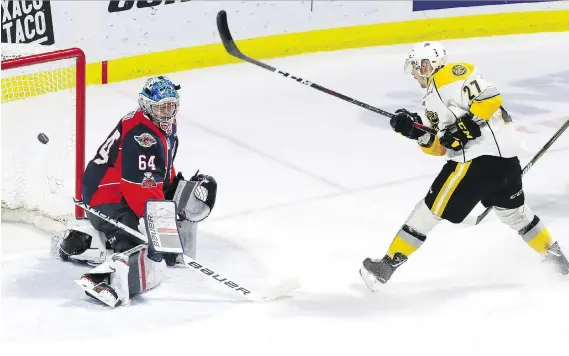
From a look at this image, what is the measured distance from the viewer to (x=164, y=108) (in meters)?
3.79

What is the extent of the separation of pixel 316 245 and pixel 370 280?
581mm

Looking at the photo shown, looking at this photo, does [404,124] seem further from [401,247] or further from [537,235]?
[537,235]

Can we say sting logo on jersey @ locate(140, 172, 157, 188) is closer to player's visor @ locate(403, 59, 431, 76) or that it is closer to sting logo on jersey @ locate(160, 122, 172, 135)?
sting logo on jersey @ locate(160, 122, 172, 135)

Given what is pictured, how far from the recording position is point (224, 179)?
5.21m

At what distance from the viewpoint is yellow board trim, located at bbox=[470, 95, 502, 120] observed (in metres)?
3.62

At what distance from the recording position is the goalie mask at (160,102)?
377 cm

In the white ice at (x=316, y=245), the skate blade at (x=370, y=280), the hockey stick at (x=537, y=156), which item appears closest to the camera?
the white ice at (x=316, y=245)

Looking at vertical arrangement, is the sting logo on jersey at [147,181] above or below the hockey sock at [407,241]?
above

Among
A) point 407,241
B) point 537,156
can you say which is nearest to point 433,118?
point 407,241

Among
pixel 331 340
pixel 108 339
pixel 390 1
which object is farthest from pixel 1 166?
pixel 390 1

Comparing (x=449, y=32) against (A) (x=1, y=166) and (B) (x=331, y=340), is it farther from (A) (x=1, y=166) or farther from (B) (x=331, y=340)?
(B) (x=331, y=340)

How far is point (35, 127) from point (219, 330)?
127 cm

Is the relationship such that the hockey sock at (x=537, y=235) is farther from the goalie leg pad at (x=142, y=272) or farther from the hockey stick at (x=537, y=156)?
the goalie leg pad at (x=142, y=272)

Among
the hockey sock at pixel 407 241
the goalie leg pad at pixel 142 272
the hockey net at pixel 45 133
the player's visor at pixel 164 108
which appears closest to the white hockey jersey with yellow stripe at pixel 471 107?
the hockey sock at pixel 407 241
